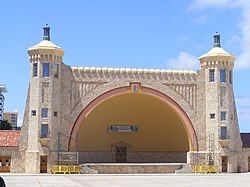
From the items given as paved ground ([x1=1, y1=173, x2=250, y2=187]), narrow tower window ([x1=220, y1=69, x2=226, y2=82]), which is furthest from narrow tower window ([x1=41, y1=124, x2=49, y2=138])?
narrow tower window ([x1=220, y1=69, x2=226, y2=82])

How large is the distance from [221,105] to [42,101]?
1692cm

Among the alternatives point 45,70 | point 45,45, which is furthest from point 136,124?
point 45,45

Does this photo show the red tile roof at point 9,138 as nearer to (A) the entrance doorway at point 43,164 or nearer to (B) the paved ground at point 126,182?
(A) the entrance doorway at point 43,164

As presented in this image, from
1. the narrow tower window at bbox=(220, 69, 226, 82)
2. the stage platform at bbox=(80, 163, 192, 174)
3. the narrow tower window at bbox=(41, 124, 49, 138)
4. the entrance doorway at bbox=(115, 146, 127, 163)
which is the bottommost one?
the stage platform at bbox=(80, 163, 192, 174)

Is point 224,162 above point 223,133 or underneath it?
underneath

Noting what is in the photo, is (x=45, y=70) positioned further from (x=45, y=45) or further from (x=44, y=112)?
(x=44, y=112)

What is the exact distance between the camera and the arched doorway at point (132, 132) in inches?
1853

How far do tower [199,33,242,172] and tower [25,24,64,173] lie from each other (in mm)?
14385

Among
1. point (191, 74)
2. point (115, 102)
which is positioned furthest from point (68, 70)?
point (191, 74)

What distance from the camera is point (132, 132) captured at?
48562 millimetres

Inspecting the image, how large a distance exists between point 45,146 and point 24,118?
11.4 ft

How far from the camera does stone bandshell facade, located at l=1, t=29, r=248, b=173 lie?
38812mm

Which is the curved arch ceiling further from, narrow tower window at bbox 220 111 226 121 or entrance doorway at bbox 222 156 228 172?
narrow tower window at bbox 220 111 226 121

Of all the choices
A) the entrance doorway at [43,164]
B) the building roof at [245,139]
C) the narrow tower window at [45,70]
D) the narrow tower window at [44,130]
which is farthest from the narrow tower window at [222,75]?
the entrance doorway at [43,164]
